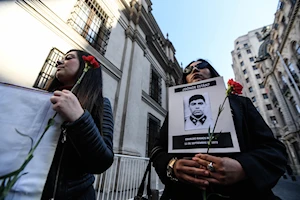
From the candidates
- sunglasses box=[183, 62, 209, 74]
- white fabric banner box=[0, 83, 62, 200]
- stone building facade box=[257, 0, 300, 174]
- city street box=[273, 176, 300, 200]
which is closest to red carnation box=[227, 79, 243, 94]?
sunglasses box=[183, 62, 209, 74]

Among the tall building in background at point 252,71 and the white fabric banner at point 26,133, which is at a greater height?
the tall building in background at point 252,71

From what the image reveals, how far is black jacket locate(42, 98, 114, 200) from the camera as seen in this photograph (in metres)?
0.76

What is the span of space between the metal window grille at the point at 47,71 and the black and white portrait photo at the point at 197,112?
12.3ft

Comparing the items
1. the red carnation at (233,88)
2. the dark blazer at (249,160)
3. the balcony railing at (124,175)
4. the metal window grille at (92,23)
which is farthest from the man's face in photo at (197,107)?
the metal window grille at (92,23)

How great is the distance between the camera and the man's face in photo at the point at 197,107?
2.86ft

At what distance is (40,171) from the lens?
56cm

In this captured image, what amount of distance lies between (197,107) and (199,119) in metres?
0.08

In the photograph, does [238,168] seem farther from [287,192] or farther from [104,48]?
[287,192]

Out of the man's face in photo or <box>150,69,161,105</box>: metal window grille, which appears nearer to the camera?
the man's face in photo

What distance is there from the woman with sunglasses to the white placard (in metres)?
0.07

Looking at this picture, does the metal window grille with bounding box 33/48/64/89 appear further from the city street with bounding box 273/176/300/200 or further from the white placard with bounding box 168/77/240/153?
the city street with bounding box 273/176/300/200

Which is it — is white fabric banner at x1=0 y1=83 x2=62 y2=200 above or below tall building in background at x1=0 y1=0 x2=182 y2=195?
below

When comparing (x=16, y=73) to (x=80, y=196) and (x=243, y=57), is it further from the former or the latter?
(x=243, y=57)

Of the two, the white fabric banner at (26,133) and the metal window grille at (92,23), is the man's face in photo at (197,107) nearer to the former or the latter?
the white fabric banner at (26,133)
